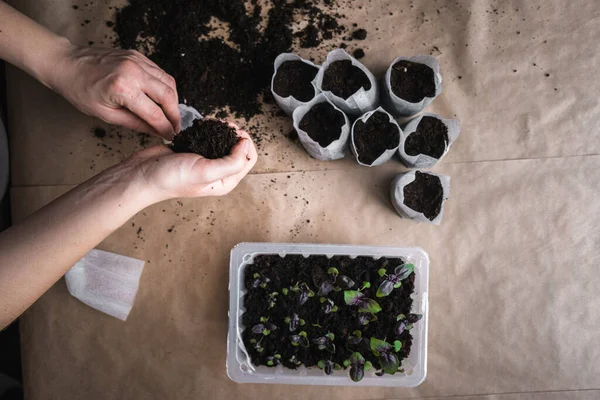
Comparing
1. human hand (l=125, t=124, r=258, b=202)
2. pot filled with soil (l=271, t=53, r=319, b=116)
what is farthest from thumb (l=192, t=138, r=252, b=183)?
pot filled with soil (l=271, t=53, r=319, b=116)

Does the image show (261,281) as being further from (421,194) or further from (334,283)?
(421,194)

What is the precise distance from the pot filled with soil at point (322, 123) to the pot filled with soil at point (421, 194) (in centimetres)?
22

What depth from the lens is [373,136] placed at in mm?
1453

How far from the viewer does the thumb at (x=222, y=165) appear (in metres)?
1.08

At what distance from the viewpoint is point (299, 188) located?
1529 mm

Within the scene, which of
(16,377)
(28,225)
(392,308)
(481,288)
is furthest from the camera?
(16,377)

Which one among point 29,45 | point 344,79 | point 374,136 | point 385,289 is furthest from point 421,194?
point 29,45

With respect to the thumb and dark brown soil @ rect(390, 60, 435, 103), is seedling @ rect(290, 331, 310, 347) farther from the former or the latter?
dark brown soil @ rect(390, 60, 435, 103)

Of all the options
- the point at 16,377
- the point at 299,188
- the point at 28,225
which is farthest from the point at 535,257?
the point at 16,377

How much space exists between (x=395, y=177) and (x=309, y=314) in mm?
527

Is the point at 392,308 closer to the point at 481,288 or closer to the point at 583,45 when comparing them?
the point at 481,288

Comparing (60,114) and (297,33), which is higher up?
(297,33)

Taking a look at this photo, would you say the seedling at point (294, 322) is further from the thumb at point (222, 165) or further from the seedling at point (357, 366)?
the thumb at point (222, 165)

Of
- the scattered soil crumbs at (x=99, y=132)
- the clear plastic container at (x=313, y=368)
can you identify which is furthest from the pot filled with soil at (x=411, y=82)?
the scattered soil crumbs at (x=99, y=132)
